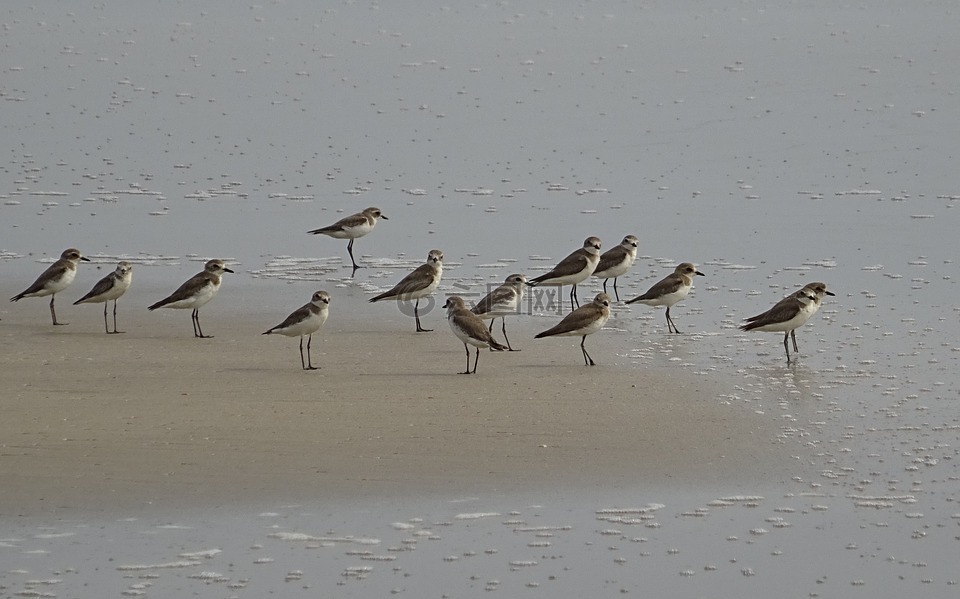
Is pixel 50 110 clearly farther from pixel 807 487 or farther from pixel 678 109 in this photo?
pixel 807 487

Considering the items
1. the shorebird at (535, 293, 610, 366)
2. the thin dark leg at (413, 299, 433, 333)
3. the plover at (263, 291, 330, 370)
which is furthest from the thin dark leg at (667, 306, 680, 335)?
the plover at (263, 291, 330, 370)

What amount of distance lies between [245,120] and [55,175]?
4.54 metres

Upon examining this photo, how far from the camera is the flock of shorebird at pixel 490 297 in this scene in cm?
1135

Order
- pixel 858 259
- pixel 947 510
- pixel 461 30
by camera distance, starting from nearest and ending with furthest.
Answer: pixel 947 510, pixel 858 259, pixel 461 30

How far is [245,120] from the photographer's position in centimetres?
2266

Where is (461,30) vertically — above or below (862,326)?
above

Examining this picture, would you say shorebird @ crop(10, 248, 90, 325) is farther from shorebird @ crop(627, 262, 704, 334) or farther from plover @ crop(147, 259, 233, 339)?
shorebird @ crop(627, 262, 704, 334)

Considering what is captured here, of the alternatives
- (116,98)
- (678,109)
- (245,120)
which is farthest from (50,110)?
(678,109)

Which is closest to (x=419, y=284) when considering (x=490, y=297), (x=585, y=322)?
(x=490, y=297)

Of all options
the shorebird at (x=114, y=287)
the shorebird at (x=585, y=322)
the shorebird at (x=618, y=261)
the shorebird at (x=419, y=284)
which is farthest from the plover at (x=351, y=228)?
the shorebird at (x=585, y=322)

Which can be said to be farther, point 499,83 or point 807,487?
point 499,83

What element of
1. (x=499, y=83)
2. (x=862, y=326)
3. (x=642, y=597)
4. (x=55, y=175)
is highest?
(x=499, y=83)

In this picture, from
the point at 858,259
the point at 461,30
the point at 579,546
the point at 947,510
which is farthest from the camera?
the point at 461,30

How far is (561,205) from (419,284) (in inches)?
192
